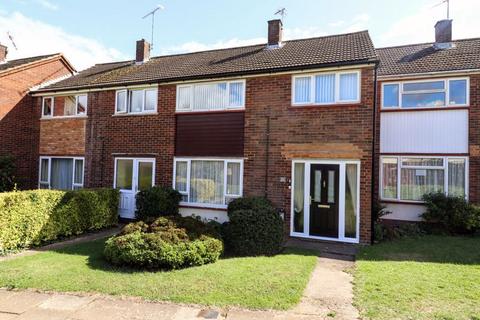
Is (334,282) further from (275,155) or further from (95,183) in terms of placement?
(95,183)

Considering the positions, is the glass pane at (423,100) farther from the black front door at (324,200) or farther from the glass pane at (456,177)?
the black front door at (324,200)

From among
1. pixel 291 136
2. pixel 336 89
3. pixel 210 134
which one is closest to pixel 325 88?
Answer: pixel 336 89

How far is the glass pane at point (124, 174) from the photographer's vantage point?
11969 mm

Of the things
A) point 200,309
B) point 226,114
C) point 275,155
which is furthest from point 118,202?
point 200,309

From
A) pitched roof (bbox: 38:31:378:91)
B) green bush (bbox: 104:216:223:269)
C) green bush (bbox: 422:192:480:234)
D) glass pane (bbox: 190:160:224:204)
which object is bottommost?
green bush (bbox: 104:216:223:269)

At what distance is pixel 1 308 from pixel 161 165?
6843mm

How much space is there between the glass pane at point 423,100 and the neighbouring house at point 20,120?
14.0 m

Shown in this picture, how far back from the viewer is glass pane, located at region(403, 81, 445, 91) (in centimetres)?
1075

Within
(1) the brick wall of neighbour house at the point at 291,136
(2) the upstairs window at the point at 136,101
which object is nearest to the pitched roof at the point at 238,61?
(2) the upstairs window at the point at 136,101

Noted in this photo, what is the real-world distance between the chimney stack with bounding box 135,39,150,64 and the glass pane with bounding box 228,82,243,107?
6.54m

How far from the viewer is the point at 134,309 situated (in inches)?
187

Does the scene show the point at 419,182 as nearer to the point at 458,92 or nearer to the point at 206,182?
the point at 458,92

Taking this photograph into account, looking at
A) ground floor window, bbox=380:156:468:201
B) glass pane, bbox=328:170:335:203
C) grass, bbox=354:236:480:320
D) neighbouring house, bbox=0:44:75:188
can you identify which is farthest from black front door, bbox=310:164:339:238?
neighbouring house, bbox=0:44:75:188

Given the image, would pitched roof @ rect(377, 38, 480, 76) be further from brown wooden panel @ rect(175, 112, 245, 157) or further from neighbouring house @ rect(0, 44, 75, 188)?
neighbouring house @ rect(0, 44, 75, 188)
